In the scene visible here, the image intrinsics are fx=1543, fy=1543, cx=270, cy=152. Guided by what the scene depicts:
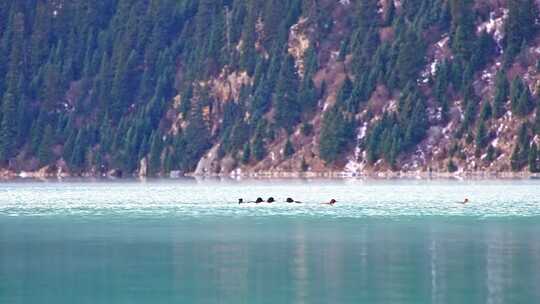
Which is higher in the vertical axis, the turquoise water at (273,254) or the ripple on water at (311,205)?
the ripple on water at (311,205)

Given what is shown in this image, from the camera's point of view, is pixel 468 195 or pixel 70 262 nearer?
pixel 70 262

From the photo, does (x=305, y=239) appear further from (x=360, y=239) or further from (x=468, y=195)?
(x=468, y=195)

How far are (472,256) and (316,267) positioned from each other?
797cm

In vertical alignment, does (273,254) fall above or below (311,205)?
below

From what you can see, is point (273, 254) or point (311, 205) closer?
point (273, 254)

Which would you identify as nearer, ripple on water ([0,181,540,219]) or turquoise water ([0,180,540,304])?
turquoise water ([0,180,540,304])

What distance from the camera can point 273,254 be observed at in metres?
66.9

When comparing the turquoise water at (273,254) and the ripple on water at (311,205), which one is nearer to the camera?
the turquoise water at (273,254)

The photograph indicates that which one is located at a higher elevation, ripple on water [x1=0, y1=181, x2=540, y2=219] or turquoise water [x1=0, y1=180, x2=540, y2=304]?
ripple on water [x1=0, y1=181, x2=540, y2=219]

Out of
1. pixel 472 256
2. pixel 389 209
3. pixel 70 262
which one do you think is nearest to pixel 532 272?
pixel 472 256

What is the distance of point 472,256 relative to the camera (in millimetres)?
64938

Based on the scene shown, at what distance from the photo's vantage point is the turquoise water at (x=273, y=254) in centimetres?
5209

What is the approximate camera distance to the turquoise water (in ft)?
171

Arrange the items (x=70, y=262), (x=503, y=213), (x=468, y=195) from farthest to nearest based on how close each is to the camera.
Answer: (x=468, y=195) < (x=503, y=213) < (x=70, y=262)
